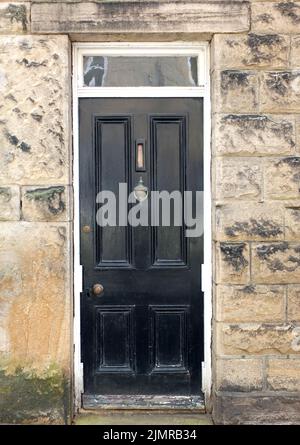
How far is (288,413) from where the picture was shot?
3717mm

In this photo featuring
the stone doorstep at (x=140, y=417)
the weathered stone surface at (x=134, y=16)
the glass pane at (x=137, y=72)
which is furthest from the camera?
the glass pane at (x=137, y=72)

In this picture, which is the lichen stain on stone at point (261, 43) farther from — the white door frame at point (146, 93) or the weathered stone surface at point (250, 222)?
the weathered stone surface at point (250, 222)

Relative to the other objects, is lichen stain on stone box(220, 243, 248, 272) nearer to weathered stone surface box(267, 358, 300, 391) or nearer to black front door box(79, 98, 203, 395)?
black front door box(79, 98, 203, 395)

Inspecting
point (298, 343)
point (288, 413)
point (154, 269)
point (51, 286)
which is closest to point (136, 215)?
point (154, 269)

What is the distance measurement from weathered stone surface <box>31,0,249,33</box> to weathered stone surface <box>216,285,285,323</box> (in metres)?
1.95

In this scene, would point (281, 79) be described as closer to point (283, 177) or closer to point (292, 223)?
point (283, 177)

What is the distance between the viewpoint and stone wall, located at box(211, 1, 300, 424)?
12.0ft

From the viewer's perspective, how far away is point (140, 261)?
395cm

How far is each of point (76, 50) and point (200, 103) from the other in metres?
1.07

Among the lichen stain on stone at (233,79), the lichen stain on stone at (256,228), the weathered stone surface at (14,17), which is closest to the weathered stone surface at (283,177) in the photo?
the lichen stain on stone at (256,228)

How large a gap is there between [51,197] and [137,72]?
4.00ft

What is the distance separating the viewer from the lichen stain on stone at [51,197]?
370cm

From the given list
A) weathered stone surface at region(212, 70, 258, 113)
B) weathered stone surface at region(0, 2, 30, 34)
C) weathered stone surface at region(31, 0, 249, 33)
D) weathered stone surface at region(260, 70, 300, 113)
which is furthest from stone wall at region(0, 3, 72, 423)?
weathered stone surface at region(260, 70, 300, 113)

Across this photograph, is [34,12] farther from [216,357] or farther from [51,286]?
[216,357]
